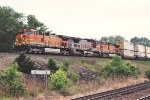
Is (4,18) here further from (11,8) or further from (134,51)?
(134,51)

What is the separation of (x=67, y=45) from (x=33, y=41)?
6.67 m

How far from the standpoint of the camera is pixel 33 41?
89.1 feet

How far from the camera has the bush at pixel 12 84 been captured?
16188mm

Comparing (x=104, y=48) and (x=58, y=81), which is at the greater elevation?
(x=104, y=48)

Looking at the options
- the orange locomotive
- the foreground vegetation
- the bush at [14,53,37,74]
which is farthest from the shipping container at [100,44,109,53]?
the bush at [14,53,37,74]

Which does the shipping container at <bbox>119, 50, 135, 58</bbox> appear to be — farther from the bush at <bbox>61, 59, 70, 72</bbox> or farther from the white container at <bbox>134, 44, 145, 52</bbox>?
the bush at <bbox>61, 59, 70, 72</bbox>

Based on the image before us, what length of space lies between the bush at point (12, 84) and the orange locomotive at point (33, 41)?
1032 cm

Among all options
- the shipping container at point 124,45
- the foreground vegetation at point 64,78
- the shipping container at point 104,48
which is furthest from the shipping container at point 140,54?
the foreground vegetation at point 64,78

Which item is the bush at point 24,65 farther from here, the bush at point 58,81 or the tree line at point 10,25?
the tree line at point 10,25

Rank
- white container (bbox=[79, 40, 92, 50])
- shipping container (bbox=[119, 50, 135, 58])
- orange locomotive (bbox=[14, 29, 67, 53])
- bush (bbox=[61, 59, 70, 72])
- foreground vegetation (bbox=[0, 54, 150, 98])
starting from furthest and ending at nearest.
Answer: shipping container (bbox=[119, 50, 135, 58]) → white container (bbox=[79, 40, 92, 50]) → orange locomotive (bbox=[14, 29, 67, 53]) → bush (bbox=[61, 59, 70, 72]) → foreground vegetation (bbox=[0, 54, 150, 98])

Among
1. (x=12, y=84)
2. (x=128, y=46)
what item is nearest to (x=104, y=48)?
(x=128, y=46)

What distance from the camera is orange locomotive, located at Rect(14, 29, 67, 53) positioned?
26.9 meters

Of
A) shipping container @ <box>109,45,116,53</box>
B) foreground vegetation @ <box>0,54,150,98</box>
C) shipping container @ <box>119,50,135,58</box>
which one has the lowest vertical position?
foreground vegetation @ <box>0,54,150,98</box>

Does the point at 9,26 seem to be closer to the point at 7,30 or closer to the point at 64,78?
the point at 7,30
